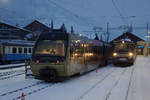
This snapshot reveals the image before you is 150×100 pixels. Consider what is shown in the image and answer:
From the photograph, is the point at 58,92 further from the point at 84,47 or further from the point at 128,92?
the point at 84,47

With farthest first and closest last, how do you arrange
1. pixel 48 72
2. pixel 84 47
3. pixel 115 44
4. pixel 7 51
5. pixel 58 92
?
1. pixel 7 51
2. pixel 115 44
3. pixel 84 47
4. pixel 48 72
5. pixel 58 92

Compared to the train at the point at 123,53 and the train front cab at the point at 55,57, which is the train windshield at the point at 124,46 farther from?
the train front cab at the point at 55,57

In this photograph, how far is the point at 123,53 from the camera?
17344mm

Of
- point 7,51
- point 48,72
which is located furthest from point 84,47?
point 7,51

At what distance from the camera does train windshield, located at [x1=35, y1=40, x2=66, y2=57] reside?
8.84m

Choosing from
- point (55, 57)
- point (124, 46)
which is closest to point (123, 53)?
point (124, 46)

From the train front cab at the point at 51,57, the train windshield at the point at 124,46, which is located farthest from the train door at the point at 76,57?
the train windshield at the point at 124,46

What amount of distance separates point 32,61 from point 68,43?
2.08 meters

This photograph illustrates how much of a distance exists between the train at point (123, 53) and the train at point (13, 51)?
12.6 m

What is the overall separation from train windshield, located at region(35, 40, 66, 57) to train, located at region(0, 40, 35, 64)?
1344cm

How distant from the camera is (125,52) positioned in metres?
17.3

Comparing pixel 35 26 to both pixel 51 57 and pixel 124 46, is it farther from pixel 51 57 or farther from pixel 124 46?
pixel 51 57

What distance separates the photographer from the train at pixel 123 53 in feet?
56.3

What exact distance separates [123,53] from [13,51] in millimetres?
13584
